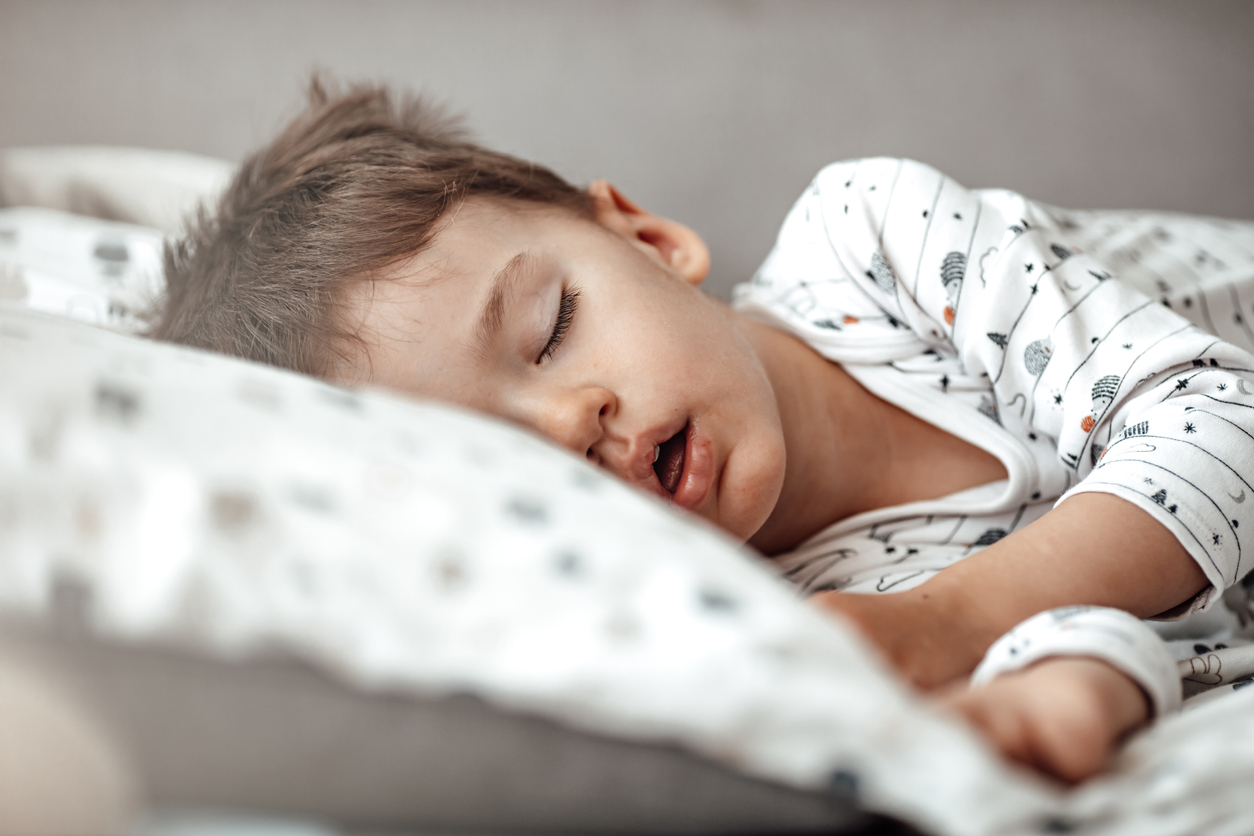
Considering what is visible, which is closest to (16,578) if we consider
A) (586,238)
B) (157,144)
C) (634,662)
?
(634,662)

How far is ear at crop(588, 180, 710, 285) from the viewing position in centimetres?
97

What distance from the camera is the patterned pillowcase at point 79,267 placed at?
1.06 meters

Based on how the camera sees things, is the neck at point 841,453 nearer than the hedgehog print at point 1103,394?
No

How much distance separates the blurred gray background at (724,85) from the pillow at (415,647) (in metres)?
1.01

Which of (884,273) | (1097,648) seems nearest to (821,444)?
(884,273)

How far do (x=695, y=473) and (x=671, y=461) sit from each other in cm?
3

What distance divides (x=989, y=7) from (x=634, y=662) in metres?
1.39

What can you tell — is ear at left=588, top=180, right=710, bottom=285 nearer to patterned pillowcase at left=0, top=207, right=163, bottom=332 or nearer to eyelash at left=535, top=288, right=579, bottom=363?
eyelash at left=535, top=288, right=579, bottom=363

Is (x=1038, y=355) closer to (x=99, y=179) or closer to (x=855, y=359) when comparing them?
(x=855, y=359)

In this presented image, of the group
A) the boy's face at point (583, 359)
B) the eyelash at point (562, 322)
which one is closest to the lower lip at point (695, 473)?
the boy's face at point (583, 359)

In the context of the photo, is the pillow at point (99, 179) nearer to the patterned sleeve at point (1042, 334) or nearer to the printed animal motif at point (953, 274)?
the patterned sleeve at point (1042, 334)

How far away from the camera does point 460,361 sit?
2.27ft

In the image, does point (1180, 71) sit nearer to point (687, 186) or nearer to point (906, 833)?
point (687, 186)

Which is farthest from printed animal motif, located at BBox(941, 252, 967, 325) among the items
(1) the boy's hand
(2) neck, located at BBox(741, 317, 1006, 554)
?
(1) the boy's hand
